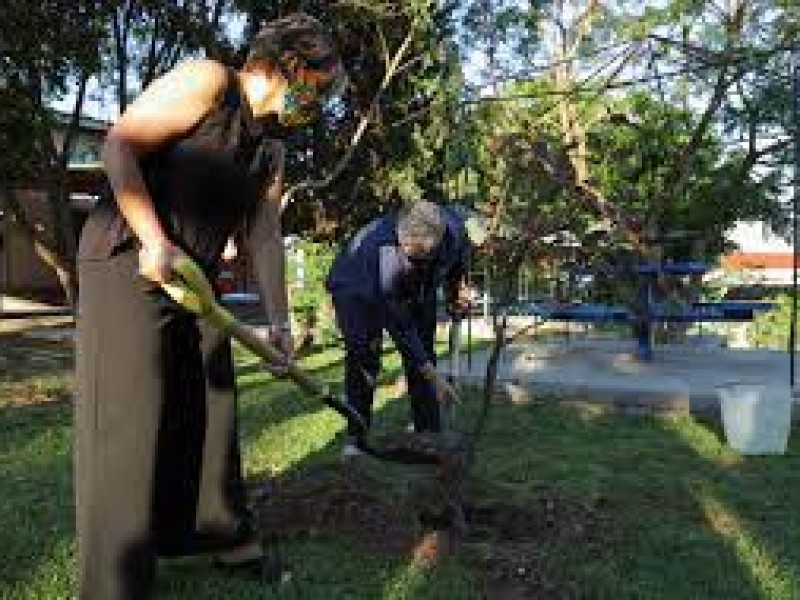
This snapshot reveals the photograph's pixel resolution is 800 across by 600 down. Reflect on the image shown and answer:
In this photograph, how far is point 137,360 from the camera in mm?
3107

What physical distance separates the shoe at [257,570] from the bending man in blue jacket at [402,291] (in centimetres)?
145

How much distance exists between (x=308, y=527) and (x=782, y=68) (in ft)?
26.2

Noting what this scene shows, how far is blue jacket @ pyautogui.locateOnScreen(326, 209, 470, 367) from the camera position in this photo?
17.9 feet

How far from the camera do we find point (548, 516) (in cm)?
448

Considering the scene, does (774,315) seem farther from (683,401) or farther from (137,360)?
(137,360)

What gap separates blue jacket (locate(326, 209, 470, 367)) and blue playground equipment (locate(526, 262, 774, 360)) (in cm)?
329

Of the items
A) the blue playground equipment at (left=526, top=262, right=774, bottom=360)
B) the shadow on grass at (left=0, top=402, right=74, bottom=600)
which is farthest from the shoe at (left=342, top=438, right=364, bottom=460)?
the blue playground equipment at (left=526, top=262, right=774, bottom=360)

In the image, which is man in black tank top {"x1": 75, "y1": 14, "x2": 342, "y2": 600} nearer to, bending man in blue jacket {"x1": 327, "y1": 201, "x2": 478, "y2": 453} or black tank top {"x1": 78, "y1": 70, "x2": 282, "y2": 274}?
black tank top {"x1": 78, "y1": 70, "x2": 282, "y2": 274}

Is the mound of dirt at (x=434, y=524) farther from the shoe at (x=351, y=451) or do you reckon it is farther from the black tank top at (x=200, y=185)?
the black tank top at (x=200, y=185)

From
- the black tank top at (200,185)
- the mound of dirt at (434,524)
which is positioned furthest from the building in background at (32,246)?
the black tank top at (200,185)

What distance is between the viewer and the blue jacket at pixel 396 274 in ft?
17.9

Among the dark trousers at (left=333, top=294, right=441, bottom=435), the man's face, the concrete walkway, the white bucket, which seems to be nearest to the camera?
the man's face

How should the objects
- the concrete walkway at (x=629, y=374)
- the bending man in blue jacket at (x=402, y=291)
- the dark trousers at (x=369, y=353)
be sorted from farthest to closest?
the concrete walkway at (x=629, y=374), the dark trousers at (x=369, y=353), the bending man in blue jacket at (x=402, y=291)

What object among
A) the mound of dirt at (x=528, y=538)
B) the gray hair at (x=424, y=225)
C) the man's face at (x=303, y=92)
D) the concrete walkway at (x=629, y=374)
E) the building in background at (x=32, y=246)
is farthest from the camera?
the building in background at (x=32, y=246)
